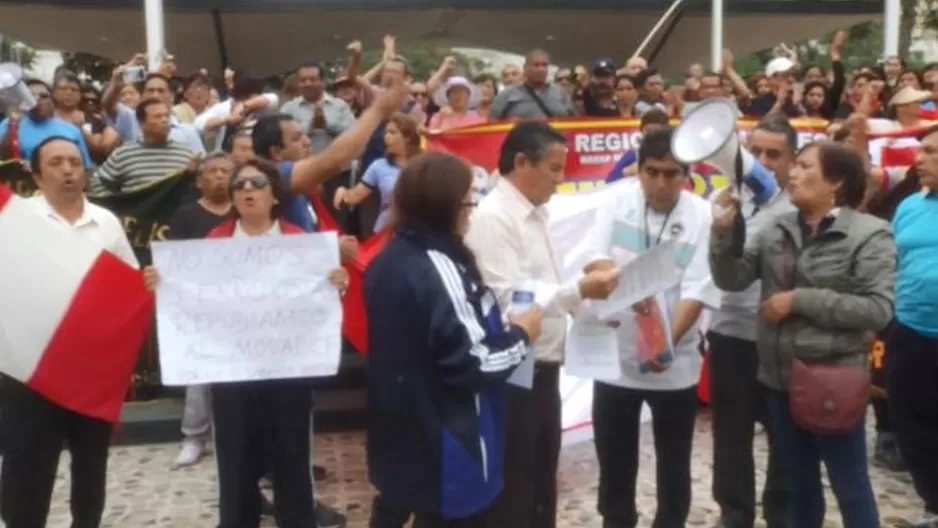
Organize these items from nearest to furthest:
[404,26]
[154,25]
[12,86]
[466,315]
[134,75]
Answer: [466,315], [12,86], [134,75], [154,25], [404,26]

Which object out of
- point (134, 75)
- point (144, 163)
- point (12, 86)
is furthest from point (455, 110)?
point (12, 86)

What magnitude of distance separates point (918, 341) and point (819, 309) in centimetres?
147

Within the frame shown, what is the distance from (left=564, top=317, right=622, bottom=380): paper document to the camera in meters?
4.55

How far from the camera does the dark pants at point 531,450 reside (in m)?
4.44

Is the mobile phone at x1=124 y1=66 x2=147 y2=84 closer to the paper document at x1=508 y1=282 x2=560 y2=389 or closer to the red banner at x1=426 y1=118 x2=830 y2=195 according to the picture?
the red banner at x1=426 y1=118 x2=830 y2=195

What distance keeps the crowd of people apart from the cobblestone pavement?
1.58 ft

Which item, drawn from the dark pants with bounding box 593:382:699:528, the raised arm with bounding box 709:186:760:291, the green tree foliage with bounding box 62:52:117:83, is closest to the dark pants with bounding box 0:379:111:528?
the dark pants with bounding box 593:382:699:528

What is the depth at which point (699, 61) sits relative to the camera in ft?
72.3

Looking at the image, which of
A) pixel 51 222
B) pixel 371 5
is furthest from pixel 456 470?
pixel 371 5

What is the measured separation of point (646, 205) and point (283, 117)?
6.12 ft

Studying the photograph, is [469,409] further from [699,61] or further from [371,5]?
[699,61]

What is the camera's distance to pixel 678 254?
4898 mm

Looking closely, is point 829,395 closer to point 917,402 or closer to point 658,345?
point 658,345

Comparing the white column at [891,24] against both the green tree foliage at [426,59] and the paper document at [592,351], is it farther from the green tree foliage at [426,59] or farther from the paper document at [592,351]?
the paper document at [592,351]
